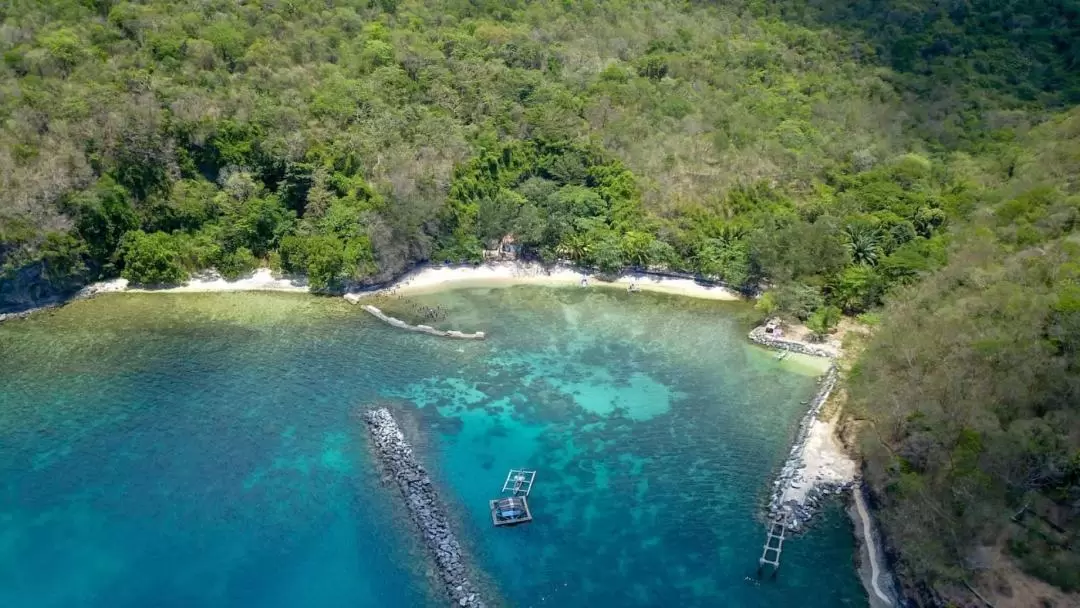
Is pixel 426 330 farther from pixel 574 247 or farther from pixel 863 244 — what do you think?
pixel 863 244

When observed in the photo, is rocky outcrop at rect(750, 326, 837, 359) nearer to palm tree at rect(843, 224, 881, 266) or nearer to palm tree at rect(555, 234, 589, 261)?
palm tree at rect(843, 224, 881, 266)

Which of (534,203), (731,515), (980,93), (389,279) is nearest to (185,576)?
(731,515)

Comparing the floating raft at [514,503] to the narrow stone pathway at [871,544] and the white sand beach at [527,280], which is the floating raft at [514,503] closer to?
the narrow stone pathway at [871,544]

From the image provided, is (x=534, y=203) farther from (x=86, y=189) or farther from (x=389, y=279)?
(x=86, y=189)

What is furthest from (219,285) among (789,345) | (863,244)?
(863,244)

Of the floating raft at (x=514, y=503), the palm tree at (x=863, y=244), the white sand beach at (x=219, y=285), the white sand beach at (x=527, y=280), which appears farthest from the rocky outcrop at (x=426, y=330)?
the palm tree at (x=863, y=244)

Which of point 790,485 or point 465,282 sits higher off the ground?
point 790,485
